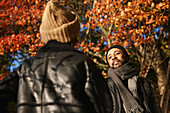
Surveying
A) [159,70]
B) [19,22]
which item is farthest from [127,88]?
[19,22]

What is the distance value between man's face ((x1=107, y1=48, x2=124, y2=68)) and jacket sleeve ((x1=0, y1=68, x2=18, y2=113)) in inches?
87.5

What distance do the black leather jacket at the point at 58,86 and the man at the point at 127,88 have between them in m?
1.59

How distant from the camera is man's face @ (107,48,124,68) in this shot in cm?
347

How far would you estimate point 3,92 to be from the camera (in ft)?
4.91

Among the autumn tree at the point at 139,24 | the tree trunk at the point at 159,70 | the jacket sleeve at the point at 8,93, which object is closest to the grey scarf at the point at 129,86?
the jacket sleeve at the point at 8,93

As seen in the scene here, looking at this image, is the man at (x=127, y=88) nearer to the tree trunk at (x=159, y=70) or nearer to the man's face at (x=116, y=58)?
the man's face at (x=116, y=58)

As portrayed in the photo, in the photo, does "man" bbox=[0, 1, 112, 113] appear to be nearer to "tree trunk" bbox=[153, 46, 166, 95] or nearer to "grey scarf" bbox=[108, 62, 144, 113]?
"grey scarf" bbox=[108, 62, 144, 113]

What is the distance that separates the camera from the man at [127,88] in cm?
298

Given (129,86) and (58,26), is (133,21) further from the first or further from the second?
(58,26)

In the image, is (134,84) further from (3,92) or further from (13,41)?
(13,41)

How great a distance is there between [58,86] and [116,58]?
2.28 metres

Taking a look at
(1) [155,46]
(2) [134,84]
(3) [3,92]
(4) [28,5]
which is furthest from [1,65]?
(3) [3,92]

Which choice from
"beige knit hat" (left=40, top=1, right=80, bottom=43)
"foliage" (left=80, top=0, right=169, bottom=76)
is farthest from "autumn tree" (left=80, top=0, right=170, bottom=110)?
"beige knit hat" (left=40, top=1, right=80, bottom=43)

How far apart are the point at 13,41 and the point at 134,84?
7141 millimetres
